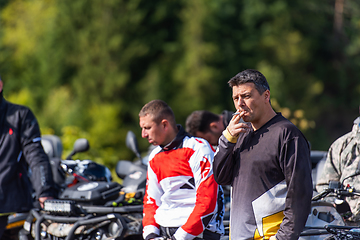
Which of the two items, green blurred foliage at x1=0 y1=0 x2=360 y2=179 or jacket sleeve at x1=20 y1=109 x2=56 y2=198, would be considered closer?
jacket sleeve at x1=20 y1=109 x2=56 y2=198

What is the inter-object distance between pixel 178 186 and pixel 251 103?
39.3 inches

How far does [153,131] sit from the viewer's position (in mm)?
3311

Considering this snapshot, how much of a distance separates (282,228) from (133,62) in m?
27.1

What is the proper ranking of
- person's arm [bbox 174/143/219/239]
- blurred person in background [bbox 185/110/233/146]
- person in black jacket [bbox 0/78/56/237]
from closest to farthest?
person's arm [bbox 174/143/219/239] → person in black jacket [bbox 0/78/56/237] → blurred person in background [bbox 185/110/233/146]

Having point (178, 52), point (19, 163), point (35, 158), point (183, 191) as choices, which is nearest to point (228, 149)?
point (183, 191)

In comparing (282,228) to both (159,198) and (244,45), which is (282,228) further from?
(244,45)

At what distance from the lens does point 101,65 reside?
92.7 feet

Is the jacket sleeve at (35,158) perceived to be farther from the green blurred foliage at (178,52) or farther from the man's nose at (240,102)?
the green blurred foliage at (178,52)

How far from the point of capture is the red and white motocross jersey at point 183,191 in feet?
9.84

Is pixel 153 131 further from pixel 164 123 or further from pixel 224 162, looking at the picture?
pixel 224 162

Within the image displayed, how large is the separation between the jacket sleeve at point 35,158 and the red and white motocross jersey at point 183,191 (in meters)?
1.09

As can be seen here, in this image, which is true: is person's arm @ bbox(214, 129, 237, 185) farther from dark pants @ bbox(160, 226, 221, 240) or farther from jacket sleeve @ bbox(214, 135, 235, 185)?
dark pants @ bbox(160, 226, 221, 240)

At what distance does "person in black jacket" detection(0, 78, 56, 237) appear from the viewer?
3.94 m

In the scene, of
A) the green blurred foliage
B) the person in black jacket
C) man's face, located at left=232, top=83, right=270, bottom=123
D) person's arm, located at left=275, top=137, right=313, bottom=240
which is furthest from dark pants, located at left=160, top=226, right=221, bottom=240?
the green blurred foliage
